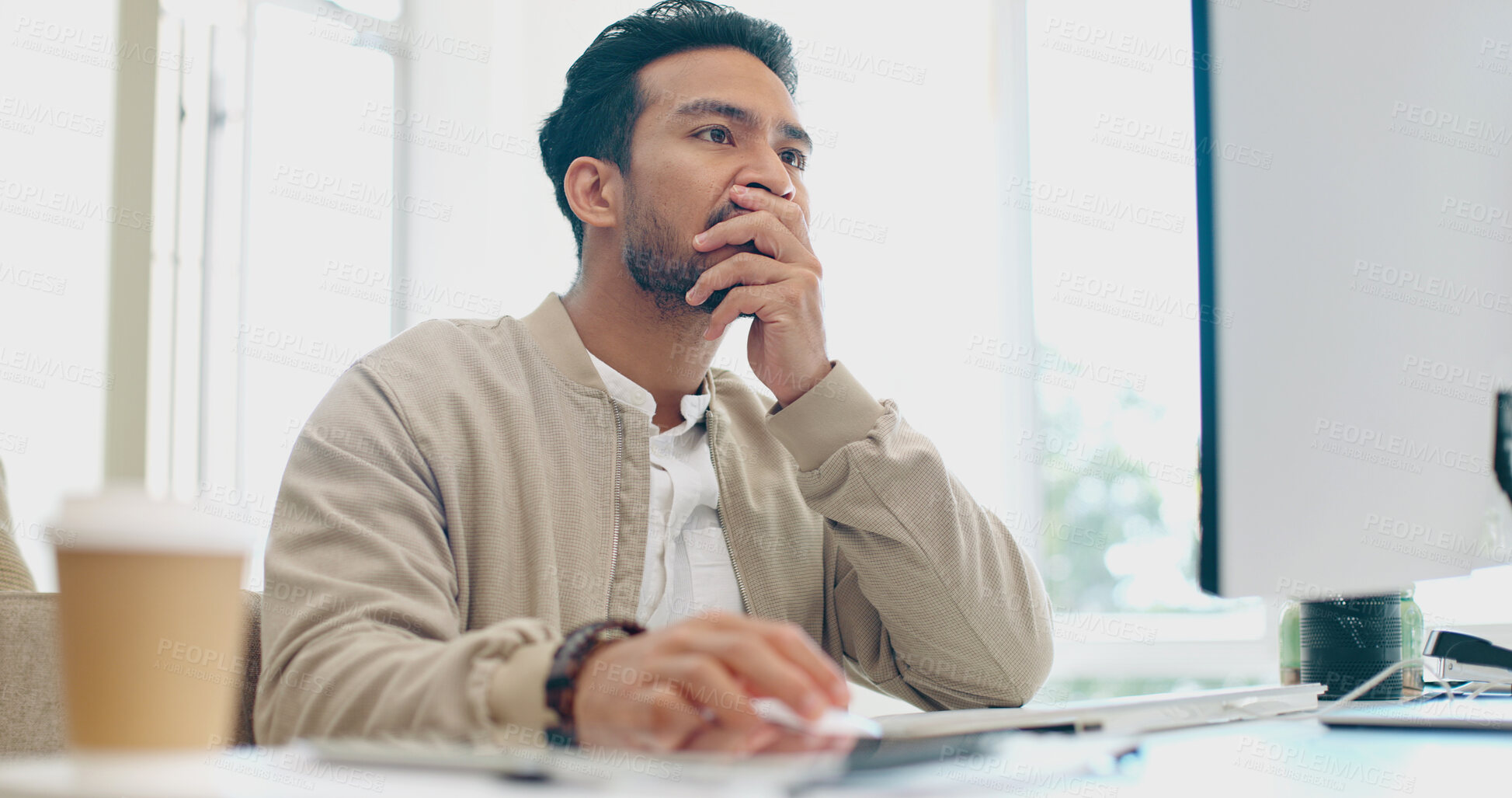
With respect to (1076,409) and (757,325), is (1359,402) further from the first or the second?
(1076,409)

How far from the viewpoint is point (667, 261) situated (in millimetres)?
1468

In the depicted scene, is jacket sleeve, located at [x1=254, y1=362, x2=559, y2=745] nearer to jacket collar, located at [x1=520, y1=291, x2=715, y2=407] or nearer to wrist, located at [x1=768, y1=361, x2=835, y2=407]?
jacket collar, located at [x1=520, y1=291, x2=715, y2=407]

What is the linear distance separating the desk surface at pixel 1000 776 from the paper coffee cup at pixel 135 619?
2 cm

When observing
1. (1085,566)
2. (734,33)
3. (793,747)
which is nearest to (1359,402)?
(793,747)

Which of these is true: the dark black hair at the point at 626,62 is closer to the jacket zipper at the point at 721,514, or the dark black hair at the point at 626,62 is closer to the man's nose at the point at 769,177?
the man's nose at the point at 769,177

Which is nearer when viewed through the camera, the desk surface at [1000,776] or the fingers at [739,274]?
the desk surface at [1000,776]

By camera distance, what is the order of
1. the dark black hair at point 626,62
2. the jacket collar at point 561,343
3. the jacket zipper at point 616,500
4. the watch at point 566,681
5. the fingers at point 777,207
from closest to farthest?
the watch at point 566,681, the jacket zipper at point 616,500, the jacket collar at point 561,343, the fingers at point 777,207, the dark black hair at point 626,62

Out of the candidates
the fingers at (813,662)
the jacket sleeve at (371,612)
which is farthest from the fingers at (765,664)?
the jacket sleeve at (371,612)

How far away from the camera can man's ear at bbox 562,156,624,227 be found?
5.21 feet

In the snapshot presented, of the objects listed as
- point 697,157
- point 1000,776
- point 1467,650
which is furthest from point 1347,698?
point 697,157

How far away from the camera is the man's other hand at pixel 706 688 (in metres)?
0.55

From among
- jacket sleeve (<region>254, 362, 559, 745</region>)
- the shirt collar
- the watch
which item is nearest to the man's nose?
the shirt collar

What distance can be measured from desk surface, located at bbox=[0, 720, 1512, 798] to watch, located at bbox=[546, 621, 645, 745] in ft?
0.49

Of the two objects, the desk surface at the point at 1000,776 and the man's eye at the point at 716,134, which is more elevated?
the man's eye at the point at 716,134
